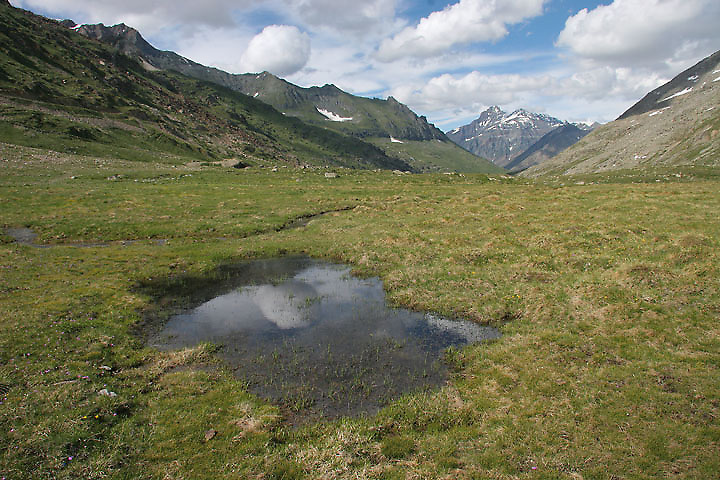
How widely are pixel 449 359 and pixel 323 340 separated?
608 centimetres

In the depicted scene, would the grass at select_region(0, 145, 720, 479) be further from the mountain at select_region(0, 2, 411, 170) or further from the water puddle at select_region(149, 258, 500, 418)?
the mountain at select_region(0, 2, 411, 170)

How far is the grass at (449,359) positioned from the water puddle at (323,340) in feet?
3.19

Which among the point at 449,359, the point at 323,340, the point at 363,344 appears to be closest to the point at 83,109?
the point at 323,340

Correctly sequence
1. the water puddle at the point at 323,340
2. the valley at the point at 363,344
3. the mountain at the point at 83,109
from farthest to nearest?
the mountain at the point at 83,109
the water puddle at the point at 323,340
the valley at the point at 363,344

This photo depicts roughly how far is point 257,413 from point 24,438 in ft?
21.0

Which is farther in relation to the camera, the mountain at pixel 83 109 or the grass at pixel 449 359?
the mountain at pixel 83 109

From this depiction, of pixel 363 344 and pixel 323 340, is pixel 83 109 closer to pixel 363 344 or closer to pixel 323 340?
pixel 323 340

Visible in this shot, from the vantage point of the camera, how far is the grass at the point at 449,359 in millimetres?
10180

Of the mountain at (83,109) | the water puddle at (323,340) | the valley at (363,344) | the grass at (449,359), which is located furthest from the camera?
the mountain at (83,109)

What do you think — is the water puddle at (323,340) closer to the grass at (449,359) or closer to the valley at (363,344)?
the valley at (363,344)

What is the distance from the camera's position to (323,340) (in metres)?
17.7

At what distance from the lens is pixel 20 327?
16.3 metres

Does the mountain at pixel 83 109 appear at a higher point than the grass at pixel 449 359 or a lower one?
higher

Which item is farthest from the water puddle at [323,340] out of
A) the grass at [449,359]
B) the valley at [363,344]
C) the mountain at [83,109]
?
the mountain at [83,109]
